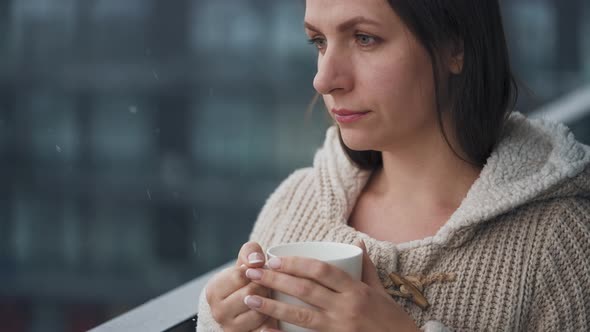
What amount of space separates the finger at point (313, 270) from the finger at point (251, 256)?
0.05 feet

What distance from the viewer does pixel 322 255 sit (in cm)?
80

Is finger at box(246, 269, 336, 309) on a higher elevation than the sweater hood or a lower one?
lower

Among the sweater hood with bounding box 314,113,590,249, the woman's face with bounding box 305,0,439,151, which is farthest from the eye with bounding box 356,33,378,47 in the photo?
the sweater hood with bounding box 314,113,590,249

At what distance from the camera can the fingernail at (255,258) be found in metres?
0.76

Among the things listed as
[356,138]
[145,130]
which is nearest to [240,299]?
[356,138]

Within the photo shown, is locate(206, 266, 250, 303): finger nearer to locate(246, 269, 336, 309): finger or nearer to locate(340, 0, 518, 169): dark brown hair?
locate(246, 269, 336, 309): finger

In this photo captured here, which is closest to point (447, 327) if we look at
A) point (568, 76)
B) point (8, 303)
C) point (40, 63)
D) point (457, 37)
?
point (457, 37)

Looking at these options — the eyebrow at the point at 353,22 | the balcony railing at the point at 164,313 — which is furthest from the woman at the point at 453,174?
the balcony railing at the point at 164,313

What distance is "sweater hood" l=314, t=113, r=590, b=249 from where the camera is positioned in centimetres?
90

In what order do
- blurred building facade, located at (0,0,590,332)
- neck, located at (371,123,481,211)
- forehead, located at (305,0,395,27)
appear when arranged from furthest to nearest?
blurred building facade, located at (0,0,590,332) → neck, located at (371,123,481,211) → forehead, located at (305,0,395,27)

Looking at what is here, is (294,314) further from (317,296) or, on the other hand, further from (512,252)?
(512,252)

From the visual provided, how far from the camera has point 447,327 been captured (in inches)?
33.6

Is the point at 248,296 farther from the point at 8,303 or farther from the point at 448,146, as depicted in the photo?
the point at 8,303

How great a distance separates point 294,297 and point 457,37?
1.31 feet
